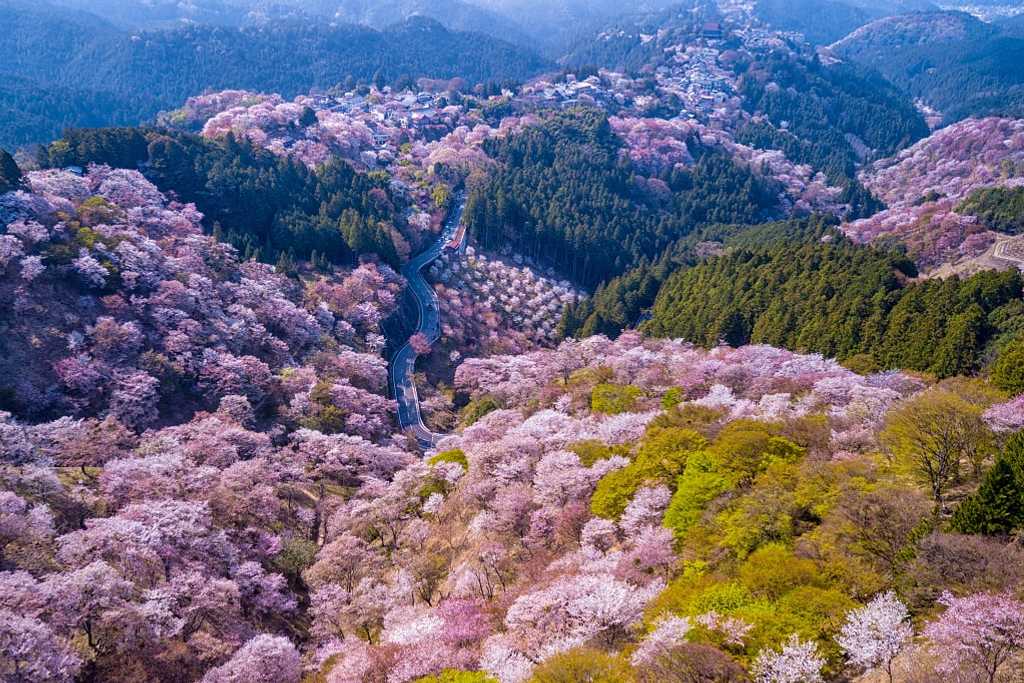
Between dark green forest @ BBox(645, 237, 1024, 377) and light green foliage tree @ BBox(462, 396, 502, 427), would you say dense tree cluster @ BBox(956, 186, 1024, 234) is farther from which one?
light green foliage tree @ BBox(462, 396, 502, 427)

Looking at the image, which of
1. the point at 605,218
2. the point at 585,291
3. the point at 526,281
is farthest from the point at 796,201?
the point at 526,281

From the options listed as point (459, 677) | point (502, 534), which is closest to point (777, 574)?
point (459, 677)

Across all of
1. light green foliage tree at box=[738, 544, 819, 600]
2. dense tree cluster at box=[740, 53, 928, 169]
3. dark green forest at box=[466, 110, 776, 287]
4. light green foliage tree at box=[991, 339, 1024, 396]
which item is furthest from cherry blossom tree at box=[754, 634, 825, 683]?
dense tree cluster at box=[740, 53, 928, 169]

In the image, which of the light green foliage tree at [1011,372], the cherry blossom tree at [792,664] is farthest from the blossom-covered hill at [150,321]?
the light green foliage tree at [1011,372]

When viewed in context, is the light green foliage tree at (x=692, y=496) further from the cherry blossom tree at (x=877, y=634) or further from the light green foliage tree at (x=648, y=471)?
the cherry blossom tree at (x=877, y=634)

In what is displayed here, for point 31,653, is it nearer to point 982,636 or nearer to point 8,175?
point 982,636
